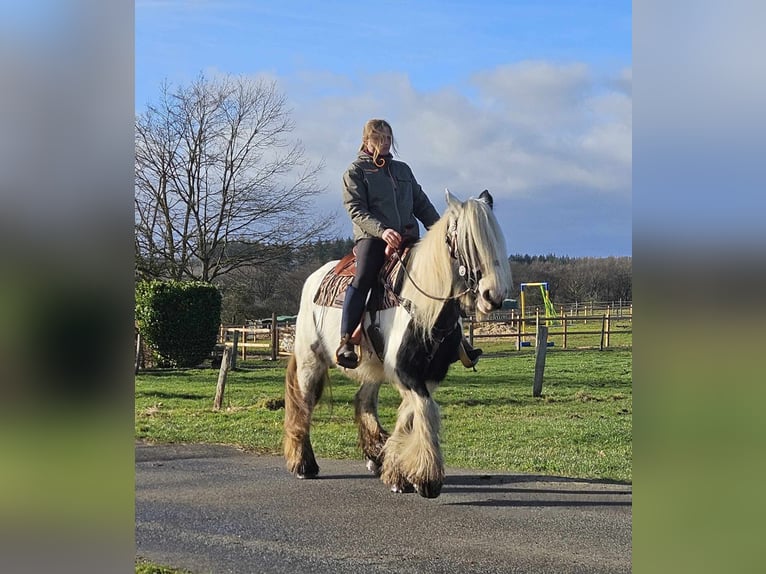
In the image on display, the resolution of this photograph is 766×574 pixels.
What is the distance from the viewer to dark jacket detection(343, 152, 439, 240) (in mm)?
4867

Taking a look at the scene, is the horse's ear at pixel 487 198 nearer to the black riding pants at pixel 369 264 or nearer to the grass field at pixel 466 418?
the black riding pants at pixel 369 264

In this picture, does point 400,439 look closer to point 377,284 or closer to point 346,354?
point 346,354

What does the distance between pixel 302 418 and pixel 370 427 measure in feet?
1.83

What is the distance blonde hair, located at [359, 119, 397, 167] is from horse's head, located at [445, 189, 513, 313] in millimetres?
901

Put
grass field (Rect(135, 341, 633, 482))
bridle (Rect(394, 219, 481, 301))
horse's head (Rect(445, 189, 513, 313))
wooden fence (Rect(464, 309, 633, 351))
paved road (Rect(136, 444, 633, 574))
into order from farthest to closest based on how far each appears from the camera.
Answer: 1. wooden fence (Rect(464, 309, 633, 351))
2. grass field (Rect(135, 341, 633, 482))
3. bridle (Rect(394, 219, 481, 301))
4. horse's head (Rect(445, 189, 513, 313))
5. paved road (Rect(136, 444, 633, 574))

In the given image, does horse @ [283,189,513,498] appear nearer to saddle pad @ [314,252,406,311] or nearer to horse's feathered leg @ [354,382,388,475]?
saddle pad @ [314,252,406,311]

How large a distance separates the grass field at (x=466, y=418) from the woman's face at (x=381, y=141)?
2164 mm

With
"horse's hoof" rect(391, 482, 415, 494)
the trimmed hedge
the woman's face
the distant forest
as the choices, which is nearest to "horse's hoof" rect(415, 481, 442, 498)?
"horse's hoof" rect(391, 482, 415, 494)

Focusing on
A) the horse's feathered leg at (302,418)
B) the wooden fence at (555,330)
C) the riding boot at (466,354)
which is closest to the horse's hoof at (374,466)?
the horse's feathered leg at (302,418)

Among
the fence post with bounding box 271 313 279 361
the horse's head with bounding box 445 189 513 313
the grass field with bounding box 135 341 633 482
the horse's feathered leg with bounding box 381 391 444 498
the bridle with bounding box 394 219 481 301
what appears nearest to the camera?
the horse's head with bounding box 445 189 513 313

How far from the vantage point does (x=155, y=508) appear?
16.0ft

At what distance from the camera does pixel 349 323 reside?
491 cm
